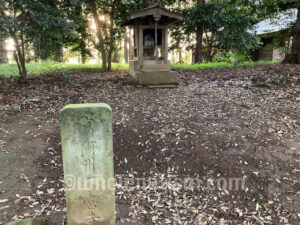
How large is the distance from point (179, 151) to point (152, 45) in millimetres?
5543

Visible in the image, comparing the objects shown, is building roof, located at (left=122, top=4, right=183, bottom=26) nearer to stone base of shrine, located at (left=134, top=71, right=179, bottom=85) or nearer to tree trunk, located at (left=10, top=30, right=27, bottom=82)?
stone base of shrine, located at (left=134, top=71, right=179, bottom=85)

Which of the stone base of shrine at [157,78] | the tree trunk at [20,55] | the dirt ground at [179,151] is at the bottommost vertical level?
the dirt ground at [179,151]

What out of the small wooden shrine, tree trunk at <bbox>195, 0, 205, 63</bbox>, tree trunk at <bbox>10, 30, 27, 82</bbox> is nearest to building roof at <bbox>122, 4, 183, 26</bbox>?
the small wooden shrine

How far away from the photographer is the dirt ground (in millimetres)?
3801

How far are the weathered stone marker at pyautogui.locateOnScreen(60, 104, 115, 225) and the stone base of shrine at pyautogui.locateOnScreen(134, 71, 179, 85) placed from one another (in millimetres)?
6117

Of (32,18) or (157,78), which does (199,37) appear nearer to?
(157,78)

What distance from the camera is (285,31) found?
1238 centimetres

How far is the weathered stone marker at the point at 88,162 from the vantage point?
2.61 meters

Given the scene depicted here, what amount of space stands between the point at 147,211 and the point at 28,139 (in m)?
3.17

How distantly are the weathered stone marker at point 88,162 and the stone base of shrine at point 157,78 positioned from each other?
6117 mm

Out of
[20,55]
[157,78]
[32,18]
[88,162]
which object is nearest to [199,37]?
[157,78]

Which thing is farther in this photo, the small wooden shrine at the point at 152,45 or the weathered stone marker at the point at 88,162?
the small wooden shrine at the point at 152,45

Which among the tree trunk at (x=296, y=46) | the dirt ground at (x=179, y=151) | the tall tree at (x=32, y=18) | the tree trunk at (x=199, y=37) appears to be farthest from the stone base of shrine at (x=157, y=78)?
the tree trunk at (x=199, y=37)

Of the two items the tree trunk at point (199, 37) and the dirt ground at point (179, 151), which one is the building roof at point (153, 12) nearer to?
the dirt ground at point (179, 151)
